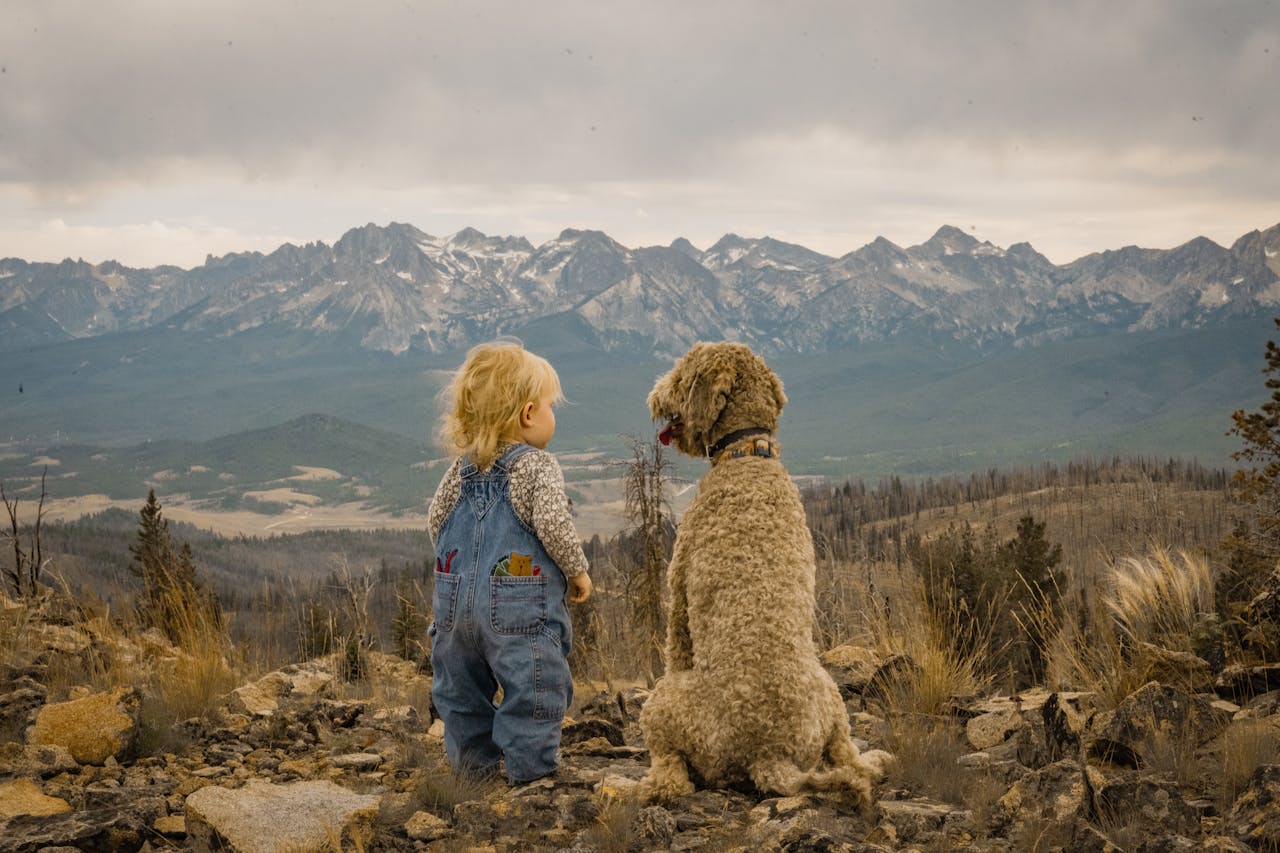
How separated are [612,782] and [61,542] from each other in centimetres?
15491

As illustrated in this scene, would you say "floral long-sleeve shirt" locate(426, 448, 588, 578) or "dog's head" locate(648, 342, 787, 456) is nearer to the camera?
"dog's head" locate(648, 342, 787, 456)

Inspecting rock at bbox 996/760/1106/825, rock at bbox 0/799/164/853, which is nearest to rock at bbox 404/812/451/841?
rock at bbox 0/799/164/853

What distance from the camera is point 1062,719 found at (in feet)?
17.3

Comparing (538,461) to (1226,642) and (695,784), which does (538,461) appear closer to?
(695,784)

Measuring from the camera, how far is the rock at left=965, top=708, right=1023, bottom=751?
6016mm

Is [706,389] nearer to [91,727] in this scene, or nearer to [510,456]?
[510,456]

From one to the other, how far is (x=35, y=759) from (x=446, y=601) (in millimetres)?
2463

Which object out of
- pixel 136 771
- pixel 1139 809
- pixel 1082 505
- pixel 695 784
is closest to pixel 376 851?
pixel 695 784

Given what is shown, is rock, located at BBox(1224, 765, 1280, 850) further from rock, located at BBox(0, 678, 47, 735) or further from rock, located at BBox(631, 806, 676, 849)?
rock, located at BBox(0, 678, 47, 735)

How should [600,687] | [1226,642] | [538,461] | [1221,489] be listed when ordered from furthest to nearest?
[1221,489], [600,687], [1226,642], [538,461]

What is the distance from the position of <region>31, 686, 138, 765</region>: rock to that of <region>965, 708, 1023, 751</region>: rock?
5035 mm

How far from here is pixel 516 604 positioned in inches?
220

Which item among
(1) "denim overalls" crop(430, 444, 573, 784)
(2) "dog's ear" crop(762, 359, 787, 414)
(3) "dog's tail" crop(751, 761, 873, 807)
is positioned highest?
(2) "dog's ear" crop(762, 359, 787, 414)

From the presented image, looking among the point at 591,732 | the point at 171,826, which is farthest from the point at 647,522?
the point at 171,826
